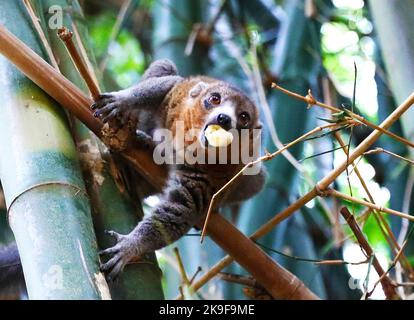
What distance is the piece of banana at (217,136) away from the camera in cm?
352

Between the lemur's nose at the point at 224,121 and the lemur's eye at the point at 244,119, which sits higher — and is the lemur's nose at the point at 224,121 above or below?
below

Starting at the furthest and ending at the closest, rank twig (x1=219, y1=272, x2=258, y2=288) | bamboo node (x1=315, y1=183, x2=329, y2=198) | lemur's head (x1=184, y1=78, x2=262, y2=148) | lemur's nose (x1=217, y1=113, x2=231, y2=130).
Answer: lemur's head (x1=184, y1=78, x2=262, y2=148) → lemur's nose (x1=217, y1=113, x2=231, y2=130) → twig (x1=219, y1=272, x2=258, y2=288) → bamboo node (x1=315, y1=183, x2=329, y2=198)

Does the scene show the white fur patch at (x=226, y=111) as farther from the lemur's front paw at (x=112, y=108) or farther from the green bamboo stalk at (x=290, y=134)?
the lemur's front paw at (x=112, y=108)

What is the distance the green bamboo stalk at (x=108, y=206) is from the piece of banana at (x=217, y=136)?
0.62 metres

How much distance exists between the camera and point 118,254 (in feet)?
9.05

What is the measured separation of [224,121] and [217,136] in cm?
25

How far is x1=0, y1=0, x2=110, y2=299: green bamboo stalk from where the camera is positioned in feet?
6.84

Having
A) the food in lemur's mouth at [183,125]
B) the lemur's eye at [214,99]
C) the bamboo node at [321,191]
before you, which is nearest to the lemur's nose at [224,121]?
the food in lemur's mouth at [183,125]

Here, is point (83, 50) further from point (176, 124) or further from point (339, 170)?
point (339, 170)

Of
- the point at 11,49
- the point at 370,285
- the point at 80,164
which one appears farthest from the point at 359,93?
the point at 11,49

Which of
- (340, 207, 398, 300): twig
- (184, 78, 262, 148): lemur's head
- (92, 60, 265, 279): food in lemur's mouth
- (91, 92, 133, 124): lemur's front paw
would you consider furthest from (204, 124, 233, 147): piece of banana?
(340, 207, 398, 300): twig

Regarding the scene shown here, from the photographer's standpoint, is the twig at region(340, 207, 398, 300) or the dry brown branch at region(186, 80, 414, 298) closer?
the dry brown branch at region(186, 80, 414, 298)

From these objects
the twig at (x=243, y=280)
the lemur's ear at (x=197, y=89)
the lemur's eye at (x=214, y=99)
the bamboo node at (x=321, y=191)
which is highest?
the lemur's ear at (x=197, y=89)

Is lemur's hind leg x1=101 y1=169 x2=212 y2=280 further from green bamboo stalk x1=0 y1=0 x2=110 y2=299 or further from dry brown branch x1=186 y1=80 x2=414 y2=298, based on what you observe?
green bamboo stalk x1=0 y1=0 x2=110 y2=299
